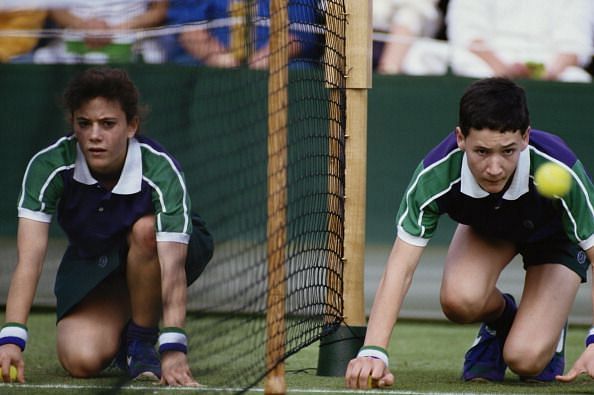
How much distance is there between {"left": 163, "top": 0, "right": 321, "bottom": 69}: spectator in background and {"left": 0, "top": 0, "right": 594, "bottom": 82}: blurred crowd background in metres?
0.02

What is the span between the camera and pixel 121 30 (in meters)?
6.38

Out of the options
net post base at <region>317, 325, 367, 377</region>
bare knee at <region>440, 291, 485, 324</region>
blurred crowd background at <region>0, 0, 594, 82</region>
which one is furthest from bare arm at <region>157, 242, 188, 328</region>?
blurred crowd background at <region>0, 0, 594, 82</region>

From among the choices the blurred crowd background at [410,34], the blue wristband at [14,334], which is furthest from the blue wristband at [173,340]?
the blurred crowd background at [410,34]

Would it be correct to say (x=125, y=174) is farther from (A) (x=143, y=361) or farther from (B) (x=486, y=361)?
(B) (x=486, y=361)

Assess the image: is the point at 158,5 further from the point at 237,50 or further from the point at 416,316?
the point at 416,316

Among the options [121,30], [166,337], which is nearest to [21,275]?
[166,337]

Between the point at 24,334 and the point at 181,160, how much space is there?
176cm

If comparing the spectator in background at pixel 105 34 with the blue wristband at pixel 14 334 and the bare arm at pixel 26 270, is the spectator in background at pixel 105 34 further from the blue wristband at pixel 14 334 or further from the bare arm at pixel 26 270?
the blue wristband at pixel 14 334

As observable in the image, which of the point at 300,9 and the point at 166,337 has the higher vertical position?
the point at 300,9

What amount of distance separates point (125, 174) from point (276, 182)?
105 centimetres

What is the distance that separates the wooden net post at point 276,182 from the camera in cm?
344

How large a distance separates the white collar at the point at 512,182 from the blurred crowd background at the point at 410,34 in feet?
7.72

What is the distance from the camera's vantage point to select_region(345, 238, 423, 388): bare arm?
365 cm

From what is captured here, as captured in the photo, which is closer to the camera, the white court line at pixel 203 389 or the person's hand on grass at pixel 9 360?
the white court line at pixel 203 389
